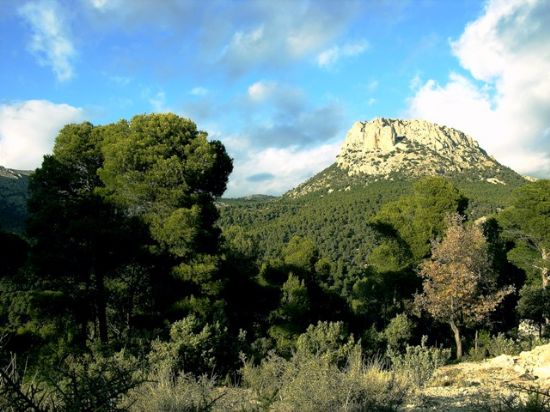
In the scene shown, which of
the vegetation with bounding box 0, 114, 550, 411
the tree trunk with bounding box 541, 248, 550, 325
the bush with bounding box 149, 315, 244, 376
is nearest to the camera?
the vegetation with bounding box 0, 114, 550, 411

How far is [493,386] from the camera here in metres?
8.27

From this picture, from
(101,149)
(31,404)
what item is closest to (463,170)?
(101,149)

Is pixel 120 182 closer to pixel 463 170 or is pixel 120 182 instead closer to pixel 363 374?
pixel 363 374

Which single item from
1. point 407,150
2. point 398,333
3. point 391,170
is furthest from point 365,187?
point 398,333

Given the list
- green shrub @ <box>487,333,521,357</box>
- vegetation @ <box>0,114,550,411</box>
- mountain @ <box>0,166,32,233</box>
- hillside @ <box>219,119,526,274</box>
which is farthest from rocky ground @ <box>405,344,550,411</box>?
mountain @ <box>0,166,32,233</box>

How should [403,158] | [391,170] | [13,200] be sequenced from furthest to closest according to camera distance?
[403,158] < [391,170] < [13,200]

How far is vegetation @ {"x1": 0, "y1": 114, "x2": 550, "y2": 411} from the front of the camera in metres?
6.75

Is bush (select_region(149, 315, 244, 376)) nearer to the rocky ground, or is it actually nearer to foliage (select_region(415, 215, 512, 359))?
the rocky ground

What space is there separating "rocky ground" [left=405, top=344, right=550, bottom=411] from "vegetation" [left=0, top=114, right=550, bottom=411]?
0.43 m

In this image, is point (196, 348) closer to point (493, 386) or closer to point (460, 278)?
point (493, 386)

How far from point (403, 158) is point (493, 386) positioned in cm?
10235

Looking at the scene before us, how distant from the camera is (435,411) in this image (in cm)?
602

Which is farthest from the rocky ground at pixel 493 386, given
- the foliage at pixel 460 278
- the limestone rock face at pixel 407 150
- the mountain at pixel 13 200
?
the limestone rock face at pixel 407 150

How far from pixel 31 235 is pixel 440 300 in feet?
47.9
